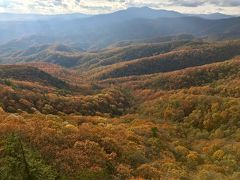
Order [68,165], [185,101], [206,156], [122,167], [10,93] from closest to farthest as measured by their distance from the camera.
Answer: [68,165]
[122,167]
[206,156]
[10,93]
[185,101]

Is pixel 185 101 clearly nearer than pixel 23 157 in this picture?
No

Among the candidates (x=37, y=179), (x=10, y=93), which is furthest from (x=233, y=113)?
(x=37, y=179)

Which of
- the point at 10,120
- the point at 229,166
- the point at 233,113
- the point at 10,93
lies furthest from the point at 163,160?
the point at 10,93

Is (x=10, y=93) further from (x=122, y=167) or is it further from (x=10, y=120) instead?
(x=122, y=167)

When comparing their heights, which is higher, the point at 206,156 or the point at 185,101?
the point at 206,156

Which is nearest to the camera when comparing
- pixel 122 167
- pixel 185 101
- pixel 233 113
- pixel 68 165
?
pixel 68 165

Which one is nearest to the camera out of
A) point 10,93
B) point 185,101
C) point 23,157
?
point 23,157

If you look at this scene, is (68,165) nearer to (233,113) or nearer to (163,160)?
(163,160)

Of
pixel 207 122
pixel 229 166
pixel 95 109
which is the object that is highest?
pixel 229 166

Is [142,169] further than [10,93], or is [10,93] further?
[10,93]
